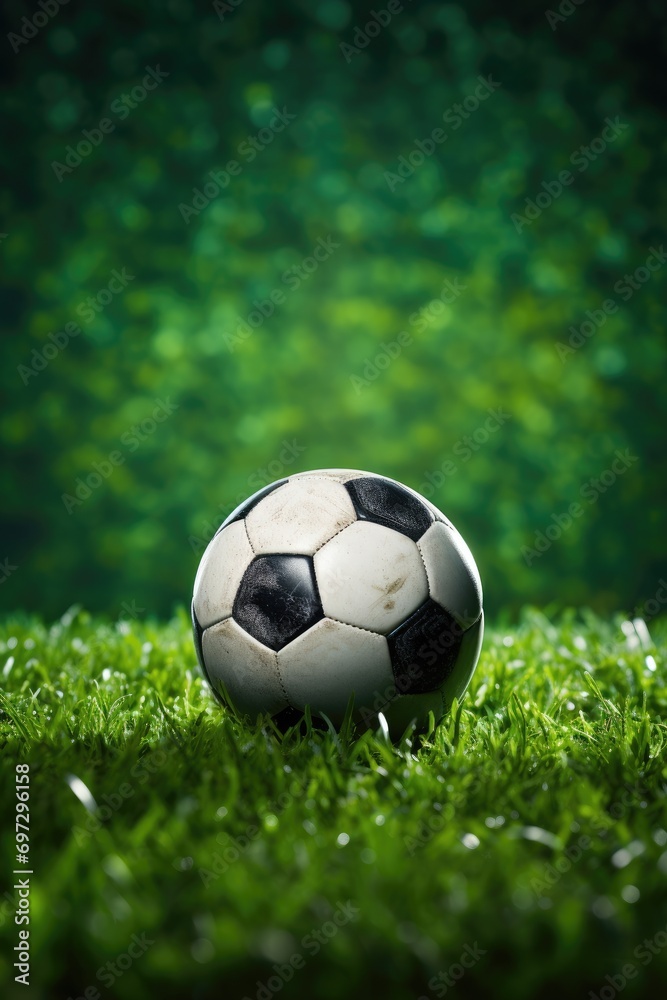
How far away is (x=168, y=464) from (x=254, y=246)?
1.24 metres

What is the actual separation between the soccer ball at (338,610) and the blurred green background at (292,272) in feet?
8.68

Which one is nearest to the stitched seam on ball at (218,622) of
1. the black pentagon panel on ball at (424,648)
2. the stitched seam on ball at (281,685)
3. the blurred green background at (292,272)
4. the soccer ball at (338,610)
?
the soccer ball at (338,610)

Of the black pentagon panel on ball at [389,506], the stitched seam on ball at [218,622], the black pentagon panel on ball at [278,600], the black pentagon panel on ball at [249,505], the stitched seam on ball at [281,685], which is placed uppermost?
the black pentagon panel on ball at [389,506]

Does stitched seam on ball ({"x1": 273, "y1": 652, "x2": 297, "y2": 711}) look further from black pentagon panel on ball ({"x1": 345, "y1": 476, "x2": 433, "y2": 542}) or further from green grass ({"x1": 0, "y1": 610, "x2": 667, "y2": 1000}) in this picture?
black pentagon panel on ball ({"x1": 345, "y1": 476, "x2": 433, "y2": 542})

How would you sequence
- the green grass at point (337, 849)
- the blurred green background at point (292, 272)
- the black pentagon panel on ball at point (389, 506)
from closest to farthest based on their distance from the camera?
the green grass at point (337, 849)
the black pentagon panel on ball at point (389, 506)
the blurred green background at point (292, 272)

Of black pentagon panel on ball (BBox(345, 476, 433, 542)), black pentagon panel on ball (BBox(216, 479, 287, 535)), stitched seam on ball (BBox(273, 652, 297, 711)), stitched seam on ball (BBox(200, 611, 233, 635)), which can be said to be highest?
black pentagon panel on ball (BBox(345, 476, 433, 542))

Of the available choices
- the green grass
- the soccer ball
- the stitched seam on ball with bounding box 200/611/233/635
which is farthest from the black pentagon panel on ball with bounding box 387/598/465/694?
the stitched seam on ball with bounding box 200/611/233/635

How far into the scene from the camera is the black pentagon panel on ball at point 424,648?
1875 millimetres

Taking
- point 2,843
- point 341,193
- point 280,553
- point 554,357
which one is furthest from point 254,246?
point 2,843

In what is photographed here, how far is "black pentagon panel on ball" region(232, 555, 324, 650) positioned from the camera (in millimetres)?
1861

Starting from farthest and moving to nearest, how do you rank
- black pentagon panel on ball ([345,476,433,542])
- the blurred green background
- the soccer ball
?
the blurred green background → black pentagon panel on ball ([345,476,433,542]) → the soccer ball

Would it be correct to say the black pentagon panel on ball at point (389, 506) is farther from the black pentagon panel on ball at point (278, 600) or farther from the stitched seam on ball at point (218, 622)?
the stitched seam on ball at point (218, 622)

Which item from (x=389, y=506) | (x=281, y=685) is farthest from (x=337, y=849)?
(x=389, y=506)

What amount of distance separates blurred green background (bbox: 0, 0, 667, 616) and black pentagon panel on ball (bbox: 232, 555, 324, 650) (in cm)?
273
